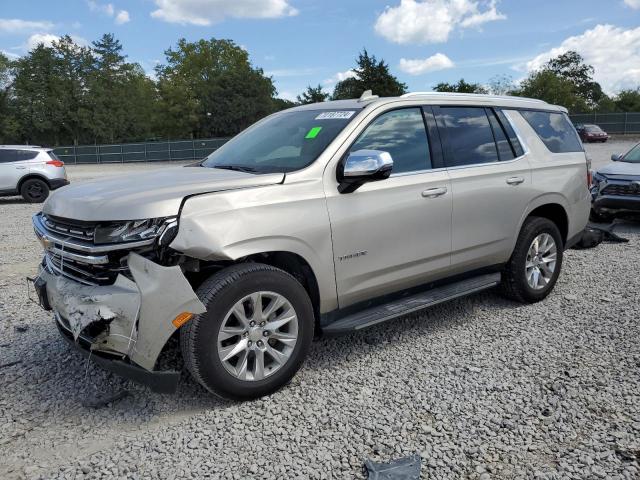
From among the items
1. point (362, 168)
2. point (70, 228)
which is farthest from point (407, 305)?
point (70, 228)

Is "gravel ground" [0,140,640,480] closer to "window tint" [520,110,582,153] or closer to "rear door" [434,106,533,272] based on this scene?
"rear door" [434,106,533,272]

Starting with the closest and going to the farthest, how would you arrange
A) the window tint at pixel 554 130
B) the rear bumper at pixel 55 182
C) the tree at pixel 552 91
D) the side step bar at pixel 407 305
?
the side step bar at pixel 407 305 < the window tint at pixel 554 130 < the rear bumper at pixel 55 182 < the tree at pixel 552 91

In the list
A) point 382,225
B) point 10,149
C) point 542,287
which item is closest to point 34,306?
point 382,225

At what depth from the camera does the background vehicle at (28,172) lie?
1450 centimetres

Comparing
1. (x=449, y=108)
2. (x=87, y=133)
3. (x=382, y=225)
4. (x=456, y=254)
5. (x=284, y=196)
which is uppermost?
(x=87, y=133)

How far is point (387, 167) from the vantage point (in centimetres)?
345

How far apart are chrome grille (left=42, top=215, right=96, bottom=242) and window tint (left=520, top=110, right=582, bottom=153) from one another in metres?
3.87

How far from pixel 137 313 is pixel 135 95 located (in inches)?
2910

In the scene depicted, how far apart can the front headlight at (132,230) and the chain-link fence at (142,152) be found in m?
38.0

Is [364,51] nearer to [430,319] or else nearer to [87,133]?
[87,133]

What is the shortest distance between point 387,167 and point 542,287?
250 centimetres

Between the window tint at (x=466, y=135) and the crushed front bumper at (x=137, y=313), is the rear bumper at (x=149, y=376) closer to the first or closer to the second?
the crushed front bumper at (x=137, y=313)

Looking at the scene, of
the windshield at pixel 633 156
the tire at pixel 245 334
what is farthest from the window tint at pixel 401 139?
the windshield at pixel 633 156

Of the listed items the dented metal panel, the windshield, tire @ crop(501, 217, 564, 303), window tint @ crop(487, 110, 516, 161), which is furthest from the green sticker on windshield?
the windshield
